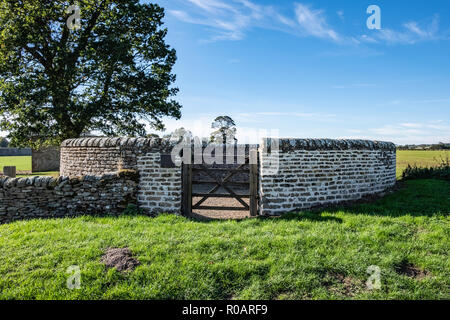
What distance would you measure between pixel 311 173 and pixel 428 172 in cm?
943

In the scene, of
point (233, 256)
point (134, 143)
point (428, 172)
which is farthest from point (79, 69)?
point (428, 172)

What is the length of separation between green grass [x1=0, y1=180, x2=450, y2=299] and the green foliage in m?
7.36

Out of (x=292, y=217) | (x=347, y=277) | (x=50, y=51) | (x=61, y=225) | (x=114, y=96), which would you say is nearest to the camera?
(x=347, y=277)

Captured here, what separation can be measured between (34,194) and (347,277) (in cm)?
771

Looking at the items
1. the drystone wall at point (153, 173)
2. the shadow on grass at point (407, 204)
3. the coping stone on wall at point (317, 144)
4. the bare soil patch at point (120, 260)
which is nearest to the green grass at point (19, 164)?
the drystone wall at point (153, 173)

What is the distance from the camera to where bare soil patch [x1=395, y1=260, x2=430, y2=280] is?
12.8 ft

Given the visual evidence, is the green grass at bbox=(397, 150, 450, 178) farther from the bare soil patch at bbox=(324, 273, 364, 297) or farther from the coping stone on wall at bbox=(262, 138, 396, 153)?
the bare soil patch at bbox=(324, 273, 364, 297)

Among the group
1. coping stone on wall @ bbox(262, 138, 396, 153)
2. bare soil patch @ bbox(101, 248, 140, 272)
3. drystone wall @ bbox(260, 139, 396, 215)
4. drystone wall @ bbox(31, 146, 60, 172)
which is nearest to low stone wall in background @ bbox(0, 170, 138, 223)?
bare soil patch @ bbox(101, 248, 140, 272)

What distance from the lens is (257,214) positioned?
698 centimetres

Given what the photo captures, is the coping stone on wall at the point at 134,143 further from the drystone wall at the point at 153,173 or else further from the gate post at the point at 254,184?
the gate post at the point at 254,184

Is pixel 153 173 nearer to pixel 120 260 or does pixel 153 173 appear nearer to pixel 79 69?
pixel 120 260

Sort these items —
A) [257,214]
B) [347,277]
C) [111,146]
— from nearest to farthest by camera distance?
[347,277]
[257,214]
[111,146]
